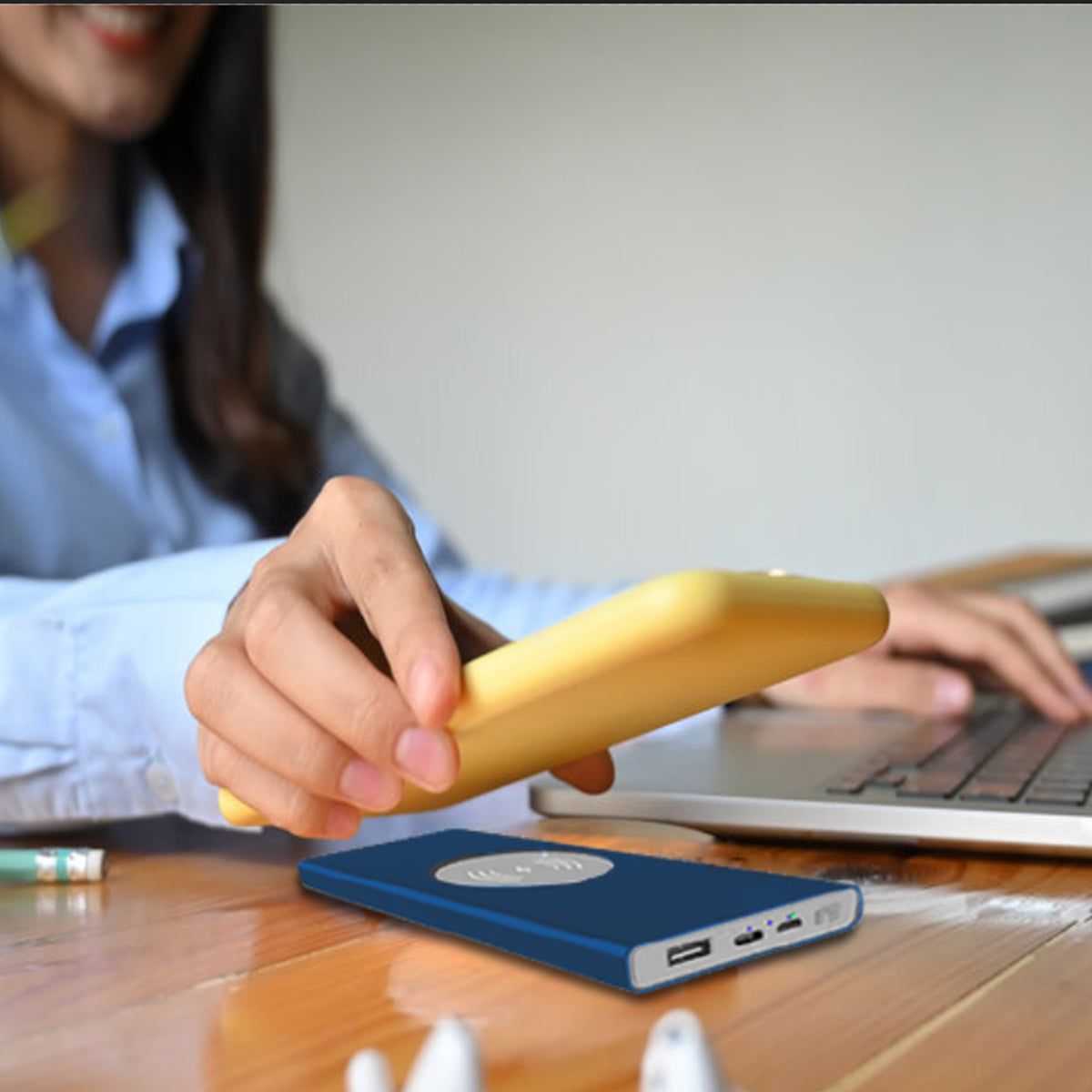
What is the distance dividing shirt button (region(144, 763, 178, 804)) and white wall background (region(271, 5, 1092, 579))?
248 centimetres

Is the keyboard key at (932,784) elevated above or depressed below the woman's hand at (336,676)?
below

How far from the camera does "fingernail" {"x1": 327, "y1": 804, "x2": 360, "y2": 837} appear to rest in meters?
0.39

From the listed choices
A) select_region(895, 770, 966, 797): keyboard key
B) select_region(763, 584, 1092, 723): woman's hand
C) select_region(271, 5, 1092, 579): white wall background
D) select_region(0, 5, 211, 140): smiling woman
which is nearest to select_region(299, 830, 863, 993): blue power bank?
select_region(895, 770, 966, 797): keyboard key

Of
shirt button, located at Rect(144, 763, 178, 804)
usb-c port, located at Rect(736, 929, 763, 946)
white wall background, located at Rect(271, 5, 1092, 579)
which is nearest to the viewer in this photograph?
usb-c port, located at Rect(736, 929, 763, 946)

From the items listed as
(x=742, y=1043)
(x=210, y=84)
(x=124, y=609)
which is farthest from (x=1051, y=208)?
(x=742, y=1043)

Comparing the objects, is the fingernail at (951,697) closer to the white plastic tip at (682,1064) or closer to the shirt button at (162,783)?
the shirt button at (162,783)

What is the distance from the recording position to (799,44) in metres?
2.96

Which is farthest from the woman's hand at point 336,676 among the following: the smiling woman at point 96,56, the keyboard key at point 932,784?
the smiling woman at point 96,56

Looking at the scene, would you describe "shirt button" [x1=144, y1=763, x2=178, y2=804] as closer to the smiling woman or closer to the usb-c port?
the usb-c port

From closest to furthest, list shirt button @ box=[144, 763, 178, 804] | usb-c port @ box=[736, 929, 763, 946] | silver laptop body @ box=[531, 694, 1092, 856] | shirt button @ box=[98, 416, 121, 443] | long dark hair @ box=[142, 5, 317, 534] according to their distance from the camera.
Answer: usb-c port @ box=[736, 929, 763, 946] → silver laptop body @ box=[531, 694, 1092, 856] → shirt button @ box=[144, 763, 178, 804] → shirt button @ box=[98, 416, 121, 443] → long dark hair @ box=[142, 5, 317, 534]

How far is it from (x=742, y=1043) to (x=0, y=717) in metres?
0.41

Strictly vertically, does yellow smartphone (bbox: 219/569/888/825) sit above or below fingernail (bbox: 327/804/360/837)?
above

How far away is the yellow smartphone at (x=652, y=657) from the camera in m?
0.28

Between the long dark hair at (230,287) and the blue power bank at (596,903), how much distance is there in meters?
0.71
